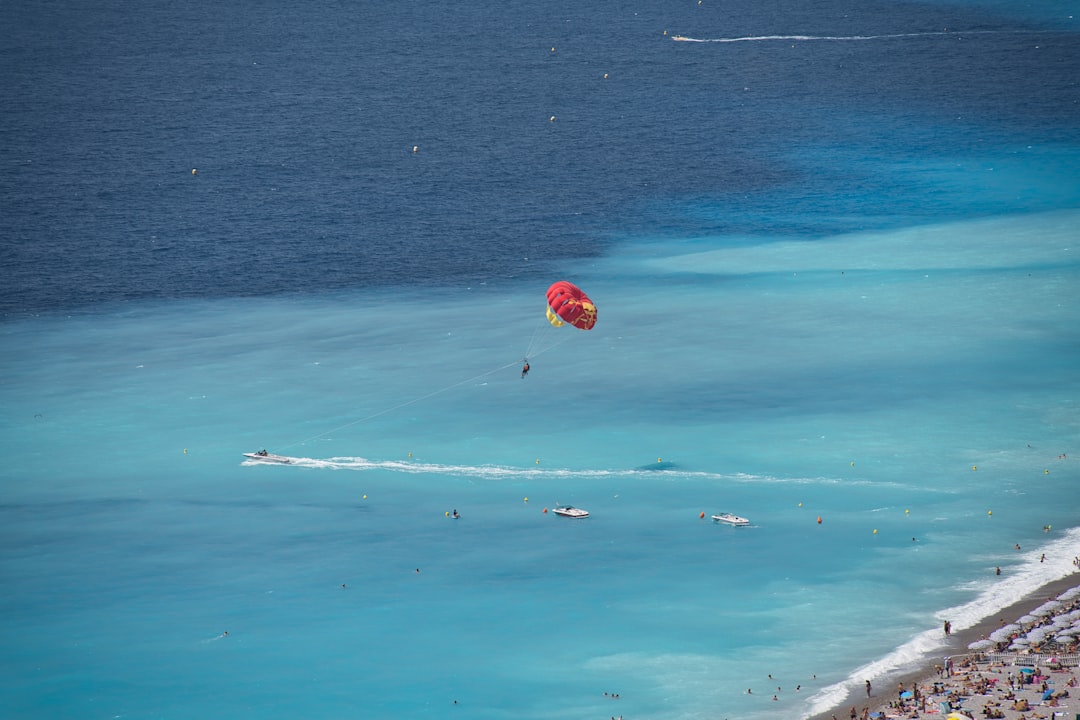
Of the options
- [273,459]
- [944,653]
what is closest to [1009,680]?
[944,653]

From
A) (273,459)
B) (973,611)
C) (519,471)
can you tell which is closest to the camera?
(973,611)

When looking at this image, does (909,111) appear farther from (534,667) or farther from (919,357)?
(534,667)

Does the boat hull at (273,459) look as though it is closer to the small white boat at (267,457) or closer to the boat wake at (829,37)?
the small white boat at (267,457)

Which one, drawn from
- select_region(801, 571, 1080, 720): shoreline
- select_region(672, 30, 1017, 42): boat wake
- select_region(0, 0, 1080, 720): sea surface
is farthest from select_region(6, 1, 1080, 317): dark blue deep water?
select_region(801, 571, 1080, 720): shoreline

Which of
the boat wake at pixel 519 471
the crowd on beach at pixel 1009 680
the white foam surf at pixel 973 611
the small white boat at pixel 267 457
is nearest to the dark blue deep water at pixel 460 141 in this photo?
the small white boat at pixel 267 457

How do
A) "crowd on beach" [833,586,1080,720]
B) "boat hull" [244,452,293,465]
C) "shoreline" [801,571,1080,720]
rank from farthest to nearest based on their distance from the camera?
"boat hull" [244,452,293,465], "shoreline" [801,571,1080,720], "crowd on beach" [833,586,1080,720]

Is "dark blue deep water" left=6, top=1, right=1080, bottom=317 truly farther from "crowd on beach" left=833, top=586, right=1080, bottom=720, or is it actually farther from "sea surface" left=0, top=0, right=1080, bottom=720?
"crowd on beach" left=833, top=586, right=1080, bottom=720

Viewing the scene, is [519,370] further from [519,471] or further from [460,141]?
[460,141]
